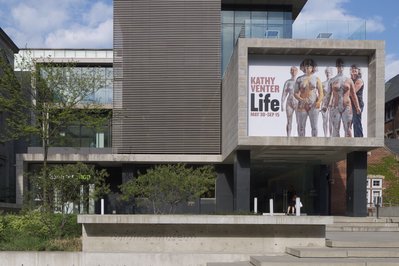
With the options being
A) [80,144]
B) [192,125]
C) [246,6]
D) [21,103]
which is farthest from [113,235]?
[246,6]

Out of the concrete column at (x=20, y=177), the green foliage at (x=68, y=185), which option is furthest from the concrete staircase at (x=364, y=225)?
the concrete column at (x=20, y=177)

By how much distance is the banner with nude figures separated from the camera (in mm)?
29219

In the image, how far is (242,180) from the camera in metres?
30.7

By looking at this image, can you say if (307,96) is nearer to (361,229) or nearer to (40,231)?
(361,229)

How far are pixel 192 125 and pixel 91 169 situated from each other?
16332mm

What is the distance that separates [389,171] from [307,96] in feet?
62.4

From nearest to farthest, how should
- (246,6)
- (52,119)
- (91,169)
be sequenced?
1. (91,169)
2. (52,119)
3. (246,6)

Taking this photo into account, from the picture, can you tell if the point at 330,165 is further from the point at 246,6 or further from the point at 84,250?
the point at 84,250

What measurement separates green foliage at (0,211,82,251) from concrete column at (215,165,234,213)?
63.1ft

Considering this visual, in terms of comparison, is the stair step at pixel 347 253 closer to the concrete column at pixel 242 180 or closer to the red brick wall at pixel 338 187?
the concrete column at pixel 242 180

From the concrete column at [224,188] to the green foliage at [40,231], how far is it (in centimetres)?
1925

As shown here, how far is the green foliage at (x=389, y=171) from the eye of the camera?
45125 millimetres

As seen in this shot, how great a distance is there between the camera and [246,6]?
40.2m

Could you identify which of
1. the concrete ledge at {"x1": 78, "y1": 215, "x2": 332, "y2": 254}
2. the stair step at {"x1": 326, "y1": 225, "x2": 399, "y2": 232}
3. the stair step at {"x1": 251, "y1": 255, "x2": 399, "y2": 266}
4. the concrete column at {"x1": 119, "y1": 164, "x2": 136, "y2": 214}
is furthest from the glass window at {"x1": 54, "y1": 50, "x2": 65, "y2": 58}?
the stair step at {"x1": 251, "y1": 255, "x2": 399, "y2": 266}
